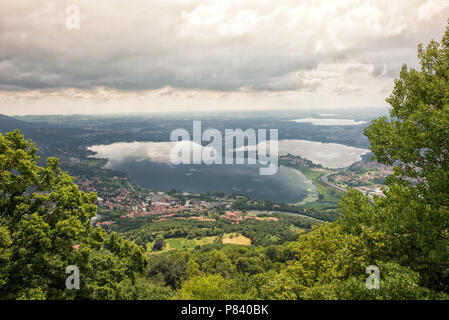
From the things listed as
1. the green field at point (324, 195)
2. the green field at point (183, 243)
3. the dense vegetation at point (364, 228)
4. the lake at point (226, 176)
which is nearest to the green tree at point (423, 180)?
the dense vegetation at point (364, 228)

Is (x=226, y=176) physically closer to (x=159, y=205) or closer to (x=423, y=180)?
(x=159, y=205)

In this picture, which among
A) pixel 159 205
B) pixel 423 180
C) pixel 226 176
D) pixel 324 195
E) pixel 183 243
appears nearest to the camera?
pixel 423 180

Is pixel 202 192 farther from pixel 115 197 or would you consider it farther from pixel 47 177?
pixel 47 177

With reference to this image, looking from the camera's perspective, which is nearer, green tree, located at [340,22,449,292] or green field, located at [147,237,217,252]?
green tree, located at [340,22,449,292]

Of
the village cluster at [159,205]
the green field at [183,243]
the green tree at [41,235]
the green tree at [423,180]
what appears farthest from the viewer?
the village cluster at [159,205]

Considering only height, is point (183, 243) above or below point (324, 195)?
below

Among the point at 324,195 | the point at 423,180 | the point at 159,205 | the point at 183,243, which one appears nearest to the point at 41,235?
the point at 423,180

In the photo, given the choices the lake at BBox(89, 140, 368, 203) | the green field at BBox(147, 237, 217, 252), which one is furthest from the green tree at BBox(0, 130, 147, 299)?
the lake at BBox(89, 140, 368, 203)

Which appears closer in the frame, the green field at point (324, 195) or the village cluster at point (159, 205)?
the village cluster at point (159, 205)

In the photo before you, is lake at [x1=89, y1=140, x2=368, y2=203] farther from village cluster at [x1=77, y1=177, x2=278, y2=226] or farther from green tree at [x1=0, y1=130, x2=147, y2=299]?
green tree at [x1=0, y1=130, x2=147, y2=299]

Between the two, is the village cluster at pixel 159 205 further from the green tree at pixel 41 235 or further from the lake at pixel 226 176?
the green tree at pixel 41 235

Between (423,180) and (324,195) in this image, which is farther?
(324,195)

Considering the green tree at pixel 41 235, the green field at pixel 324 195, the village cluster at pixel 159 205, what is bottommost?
the village cluster at pixel 159 205
